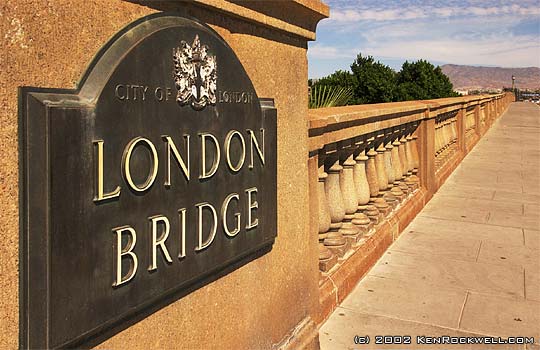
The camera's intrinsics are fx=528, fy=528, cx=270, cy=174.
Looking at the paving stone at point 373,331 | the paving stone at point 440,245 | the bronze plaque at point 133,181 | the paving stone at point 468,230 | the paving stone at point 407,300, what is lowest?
the paving stone at point 373,331

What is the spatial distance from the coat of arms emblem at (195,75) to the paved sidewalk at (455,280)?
1840 millimetres

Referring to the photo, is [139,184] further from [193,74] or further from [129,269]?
[193,74]

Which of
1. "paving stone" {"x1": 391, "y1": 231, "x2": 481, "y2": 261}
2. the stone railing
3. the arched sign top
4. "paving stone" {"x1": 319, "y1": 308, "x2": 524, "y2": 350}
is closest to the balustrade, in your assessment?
the stone railing

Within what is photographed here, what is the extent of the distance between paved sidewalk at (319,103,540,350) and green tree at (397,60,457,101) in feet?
99.5

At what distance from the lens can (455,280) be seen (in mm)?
4023

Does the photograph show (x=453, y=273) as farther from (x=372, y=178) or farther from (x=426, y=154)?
(x=426, y=154)

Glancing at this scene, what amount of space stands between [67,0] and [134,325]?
3.17ft

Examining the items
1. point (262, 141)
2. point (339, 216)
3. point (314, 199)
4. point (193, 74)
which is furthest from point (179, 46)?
point (339, 216)

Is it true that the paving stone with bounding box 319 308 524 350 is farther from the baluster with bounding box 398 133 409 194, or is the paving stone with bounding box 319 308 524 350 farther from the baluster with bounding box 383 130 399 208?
the baluster with bounding box 398 133 409 194

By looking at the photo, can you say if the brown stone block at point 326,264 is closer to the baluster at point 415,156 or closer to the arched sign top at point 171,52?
the arched sign top at point 171,52

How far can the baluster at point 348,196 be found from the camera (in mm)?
4102

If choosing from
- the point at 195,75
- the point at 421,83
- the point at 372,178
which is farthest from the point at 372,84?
the point at 195,75

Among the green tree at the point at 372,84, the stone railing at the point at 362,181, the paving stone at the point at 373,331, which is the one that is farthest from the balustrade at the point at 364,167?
the green tree at the point at 372,84

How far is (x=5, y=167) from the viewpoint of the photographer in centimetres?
126
